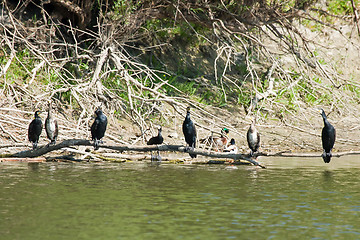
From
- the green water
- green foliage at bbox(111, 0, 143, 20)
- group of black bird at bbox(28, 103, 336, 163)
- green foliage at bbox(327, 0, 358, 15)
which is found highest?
green foliage at bbox(327, 0, 358, 15)

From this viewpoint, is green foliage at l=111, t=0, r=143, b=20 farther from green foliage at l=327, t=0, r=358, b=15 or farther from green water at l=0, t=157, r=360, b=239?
green foliage at l=327, t=0, r=358, b=15

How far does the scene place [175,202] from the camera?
24.1 ft

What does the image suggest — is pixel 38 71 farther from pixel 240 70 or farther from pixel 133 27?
pixel 240 70

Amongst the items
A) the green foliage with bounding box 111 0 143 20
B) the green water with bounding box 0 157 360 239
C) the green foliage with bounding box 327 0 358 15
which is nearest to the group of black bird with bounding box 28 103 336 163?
the green water with bounding box 0 157 360 239

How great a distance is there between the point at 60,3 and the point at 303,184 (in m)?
8.25

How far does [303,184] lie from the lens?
9031 mm

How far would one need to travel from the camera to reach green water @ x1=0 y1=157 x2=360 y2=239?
19.0 ft

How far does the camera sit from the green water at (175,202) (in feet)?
19.0

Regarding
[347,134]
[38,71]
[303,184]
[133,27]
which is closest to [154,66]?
[133,27]

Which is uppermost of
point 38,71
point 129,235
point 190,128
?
point 38,71

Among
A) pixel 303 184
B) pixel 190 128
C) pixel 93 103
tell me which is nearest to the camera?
pixel 303 184

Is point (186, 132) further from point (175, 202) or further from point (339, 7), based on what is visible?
point (339, 7)

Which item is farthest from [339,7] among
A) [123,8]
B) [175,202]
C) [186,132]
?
[175,202]

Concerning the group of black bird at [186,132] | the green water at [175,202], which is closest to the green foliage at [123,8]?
the group of black bird at [186,132]
